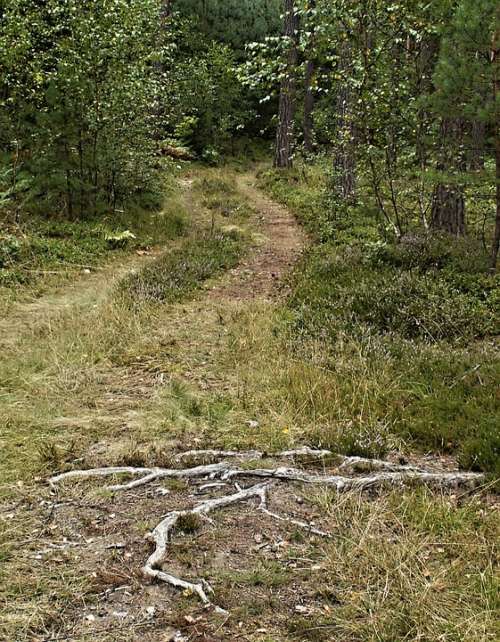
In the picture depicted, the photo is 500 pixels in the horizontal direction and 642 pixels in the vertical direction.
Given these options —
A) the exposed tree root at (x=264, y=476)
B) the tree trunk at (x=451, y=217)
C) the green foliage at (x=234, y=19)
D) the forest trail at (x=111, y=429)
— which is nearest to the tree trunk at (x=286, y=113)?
the tree trunk at (x=451, y=217)

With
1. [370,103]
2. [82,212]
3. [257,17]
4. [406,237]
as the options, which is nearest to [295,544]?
[406,237]

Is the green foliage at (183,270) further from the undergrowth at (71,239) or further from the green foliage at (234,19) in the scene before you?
the green foliage at (234,19)

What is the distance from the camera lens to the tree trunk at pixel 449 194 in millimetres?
9383

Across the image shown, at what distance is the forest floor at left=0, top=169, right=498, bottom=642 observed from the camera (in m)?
3.13

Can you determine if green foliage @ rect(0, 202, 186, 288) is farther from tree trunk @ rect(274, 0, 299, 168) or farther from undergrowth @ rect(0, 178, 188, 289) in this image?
tree trunk @ rect(274, 0, 299, 168)

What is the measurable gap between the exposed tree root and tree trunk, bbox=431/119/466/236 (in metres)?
5.83

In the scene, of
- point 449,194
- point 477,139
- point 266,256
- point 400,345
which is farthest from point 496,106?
point 266,256

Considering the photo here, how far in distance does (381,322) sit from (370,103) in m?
4.44

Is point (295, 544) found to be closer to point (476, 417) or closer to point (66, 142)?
point (476, 417)

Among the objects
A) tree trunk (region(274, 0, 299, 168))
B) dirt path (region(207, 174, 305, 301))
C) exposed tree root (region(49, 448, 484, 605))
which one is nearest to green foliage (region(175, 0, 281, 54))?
tree trunk (region(274, 0, 299, 168))

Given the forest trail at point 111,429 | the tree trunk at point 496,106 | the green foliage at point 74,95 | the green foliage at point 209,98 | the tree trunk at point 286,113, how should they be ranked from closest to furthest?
the forest trail at point 111,429, the tree trunk at point 496,106, the green foliage at point 74,95, the tree trunk at point 286,113, the green foliage at point 209,98

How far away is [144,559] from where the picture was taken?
365 centimetres

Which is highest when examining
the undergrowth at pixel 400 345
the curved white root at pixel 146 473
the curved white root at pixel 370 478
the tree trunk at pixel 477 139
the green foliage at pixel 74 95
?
the green foliage at pixel 74 95

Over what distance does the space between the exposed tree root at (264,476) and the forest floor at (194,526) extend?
0.28 feet
